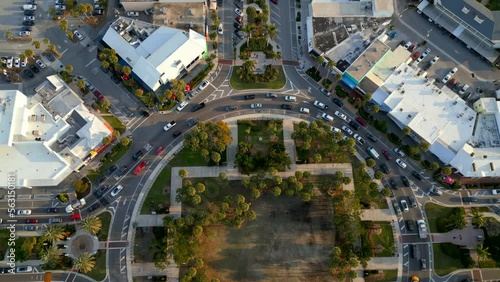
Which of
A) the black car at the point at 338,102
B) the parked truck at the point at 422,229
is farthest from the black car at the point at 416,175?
the black car at the point at 338,102

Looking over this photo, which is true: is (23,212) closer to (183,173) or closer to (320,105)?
(183,173)

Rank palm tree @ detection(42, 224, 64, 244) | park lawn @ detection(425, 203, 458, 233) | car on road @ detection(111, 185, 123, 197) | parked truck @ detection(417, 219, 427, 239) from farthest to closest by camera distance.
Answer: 1. car on road @ detection(111, 185, 123, 197)
2. park lawn @ detection(425, 203, 458, 233)
3. parked truck @ detection(417, 219, 427, 239)
4. palm tree @ detection(42, 224, 64, 244)

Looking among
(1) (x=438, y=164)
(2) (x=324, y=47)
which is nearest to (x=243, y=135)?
(2) (x=324, y=47)

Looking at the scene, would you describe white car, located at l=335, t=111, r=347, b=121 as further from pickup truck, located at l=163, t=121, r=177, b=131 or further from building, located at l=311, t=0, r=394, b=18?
pickup truck, located at l=163, t=121, r=177, b=131

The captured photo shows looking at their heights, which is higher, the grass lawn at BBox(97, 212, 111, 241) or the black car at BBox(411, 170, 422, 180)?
the black car at BBox(411, 170, 422, 180)

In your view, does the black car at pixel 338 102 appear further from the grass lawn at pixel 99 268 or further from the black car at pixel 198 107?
the grass lawn at pixel 99 268

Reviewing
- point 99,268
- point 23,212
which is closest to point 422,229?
point 99,268

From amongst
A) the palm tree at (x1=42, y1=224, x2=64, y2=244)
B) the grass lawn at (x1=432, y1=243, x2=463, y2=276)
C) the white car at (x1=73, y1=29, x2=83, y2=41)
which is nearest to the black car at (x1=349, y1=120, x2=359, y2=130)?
the grass lawn at (x1=432, y1=243, x2=463, y2=276)
